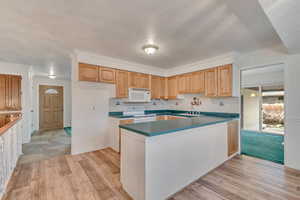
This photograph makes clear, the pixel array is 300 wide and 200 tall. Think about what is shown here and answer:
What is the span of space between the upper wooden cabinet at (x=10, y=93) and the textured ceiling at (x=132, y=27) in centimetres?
88

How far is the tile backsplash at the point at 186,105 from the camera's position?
147 inches

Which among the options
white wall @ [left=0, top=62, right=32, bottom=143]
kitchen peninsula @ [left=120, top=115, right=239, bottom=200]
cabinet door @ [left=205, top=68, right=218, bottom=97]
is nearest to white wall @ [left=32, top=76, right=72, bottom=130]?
white wall @ [left=0, top=62, right=32, bottom=143]

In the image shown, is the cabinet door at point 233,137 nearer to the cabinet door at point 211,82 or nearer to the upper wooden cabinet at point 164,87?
the cabinet door at point 211,82

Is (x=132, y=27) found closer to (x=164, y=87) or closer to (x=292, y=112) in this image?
(x=164, y=87)

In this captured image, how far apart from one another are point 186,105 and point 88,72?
10.8 feet

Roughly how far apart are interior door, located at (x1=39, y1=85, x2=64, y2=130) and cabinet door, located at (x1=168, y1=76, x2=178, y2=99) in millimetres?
5522

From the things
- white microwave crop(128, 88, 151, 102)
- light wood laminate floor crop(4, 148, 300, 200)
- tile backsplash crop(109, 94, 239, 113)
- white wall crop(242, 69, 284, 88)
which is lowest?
light wood laminate floor crop(4, 148, 300, 200)

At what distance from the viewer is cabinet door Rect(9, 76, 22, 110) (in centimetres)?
408

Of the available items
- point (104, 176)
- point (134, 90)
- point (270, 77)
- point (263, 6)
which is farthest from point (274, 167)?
point (270, 77)

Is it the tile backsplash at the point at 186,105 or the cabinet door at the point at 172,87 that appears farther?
the cabinet door at the point at 172,87

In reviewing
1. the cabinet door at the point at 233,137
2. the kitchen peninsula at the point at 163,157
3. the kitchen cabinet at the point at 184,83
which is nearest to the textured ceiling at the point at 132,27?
the kitchen cabinet at the point at 184,83

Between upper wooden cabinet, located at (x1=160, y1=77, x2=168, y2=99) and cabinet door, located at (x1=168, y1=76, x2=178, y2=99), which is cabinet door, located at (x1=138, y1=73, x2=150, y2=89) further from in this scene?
cabinet door, located at (x1=168, y1=76, x2=178, y2=99)

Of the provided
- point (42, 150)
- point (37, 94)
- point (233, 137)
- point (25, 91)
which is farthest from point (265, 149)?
point (37, 94)

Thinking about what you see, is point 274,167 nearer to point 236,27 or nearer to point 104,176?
point 236,27
